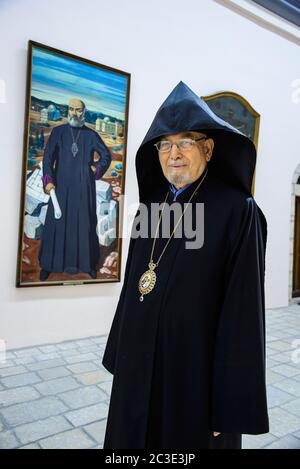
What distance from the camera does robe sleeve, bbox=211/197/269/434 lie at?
4.35 feet

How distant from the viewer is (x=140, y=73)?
483cm

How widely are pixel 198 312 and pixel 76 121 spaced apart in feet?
11.2

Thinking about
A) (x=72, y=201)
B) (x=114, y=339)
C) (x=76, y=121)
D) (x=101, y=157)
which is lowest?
(x=114, y=339)

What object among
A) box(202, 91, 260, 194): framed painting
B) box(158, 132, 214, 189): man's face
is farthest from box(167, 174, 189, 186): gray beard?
box(202, 91, 260, 194): framed painting

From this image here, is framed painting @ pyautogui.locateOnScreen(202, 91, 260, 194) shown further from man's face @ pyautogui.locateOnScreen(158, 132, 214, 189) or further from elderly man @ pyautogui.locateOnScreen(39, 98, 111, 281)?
man's face @ pyautogui.locateOnScreen(158, 132, 214, 189)

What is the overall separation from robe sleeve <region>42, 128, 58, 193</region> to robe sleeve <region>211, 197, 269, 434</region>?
3.11 metres

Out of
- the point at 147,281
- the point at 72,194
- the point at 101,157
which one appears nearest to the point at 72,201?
the point at 72,194

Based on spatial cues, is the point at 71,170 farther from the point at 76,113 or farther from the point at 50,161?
the point at 76,113

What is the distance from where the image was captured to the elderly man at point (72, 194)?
4.17 metres

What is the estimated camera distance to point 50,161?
414cm

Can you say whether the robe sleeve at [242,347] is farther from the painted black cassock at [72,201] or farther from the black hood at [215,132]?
the painted black cassock at [72,201]

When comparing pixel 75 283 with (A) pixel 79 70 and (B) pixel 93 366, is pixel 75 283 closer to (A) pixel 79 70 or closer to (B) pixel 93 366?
(B) pixel 93 366

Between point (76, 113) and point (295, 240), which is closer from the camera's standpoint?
point (76, 113)

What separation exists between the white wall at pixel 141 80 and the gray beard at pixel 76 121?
55 centimetres
